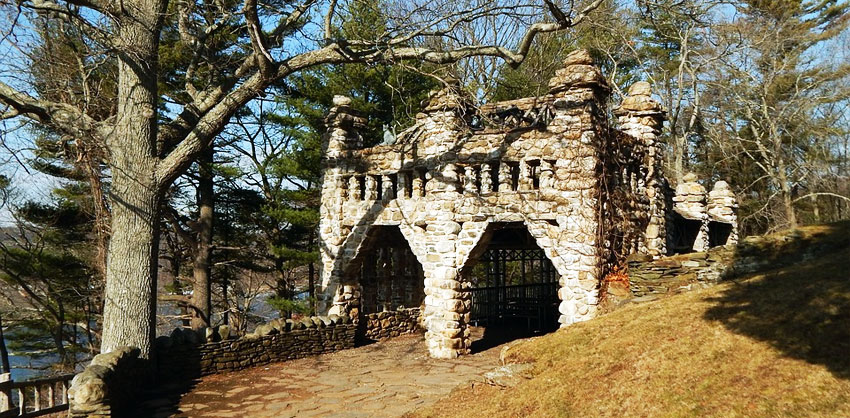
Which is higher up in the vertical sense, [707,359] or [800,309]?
[800,309]

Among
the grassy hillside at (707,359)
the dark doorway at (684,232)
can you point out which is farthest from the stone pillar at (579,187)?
the dark doorway at (684,232)

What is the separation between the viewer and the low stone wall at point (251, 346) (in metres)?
9.98

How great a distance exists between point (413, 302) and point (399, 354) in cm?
441

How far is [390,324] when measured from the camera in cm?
1505

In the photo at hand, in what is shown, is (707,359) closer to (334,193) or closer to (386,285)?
(334,193)

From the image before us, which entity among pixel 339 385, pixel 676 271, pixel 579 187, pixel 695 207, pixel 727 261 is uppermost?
pixel 579 187

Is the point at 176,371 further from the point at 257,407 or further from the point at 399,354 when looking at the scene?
the point at 399,354

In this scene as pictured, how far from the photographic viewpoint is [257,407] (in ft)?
27.8

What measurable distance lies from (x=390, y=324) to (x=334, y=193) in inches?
145

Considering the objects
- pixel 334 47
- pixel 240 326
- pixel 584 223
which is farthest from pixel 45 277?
pixel 584 223

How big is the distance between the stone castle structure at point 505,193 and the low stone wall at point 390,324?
0.42m

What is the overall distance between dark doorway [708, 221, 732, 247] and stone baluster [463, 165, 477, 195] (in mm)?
8364

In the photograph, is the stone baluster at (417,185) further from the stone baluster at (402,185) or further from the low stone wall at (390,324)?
the low stone wall at (390,324)

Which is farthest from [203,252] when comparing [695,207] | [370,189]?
[695,207]
